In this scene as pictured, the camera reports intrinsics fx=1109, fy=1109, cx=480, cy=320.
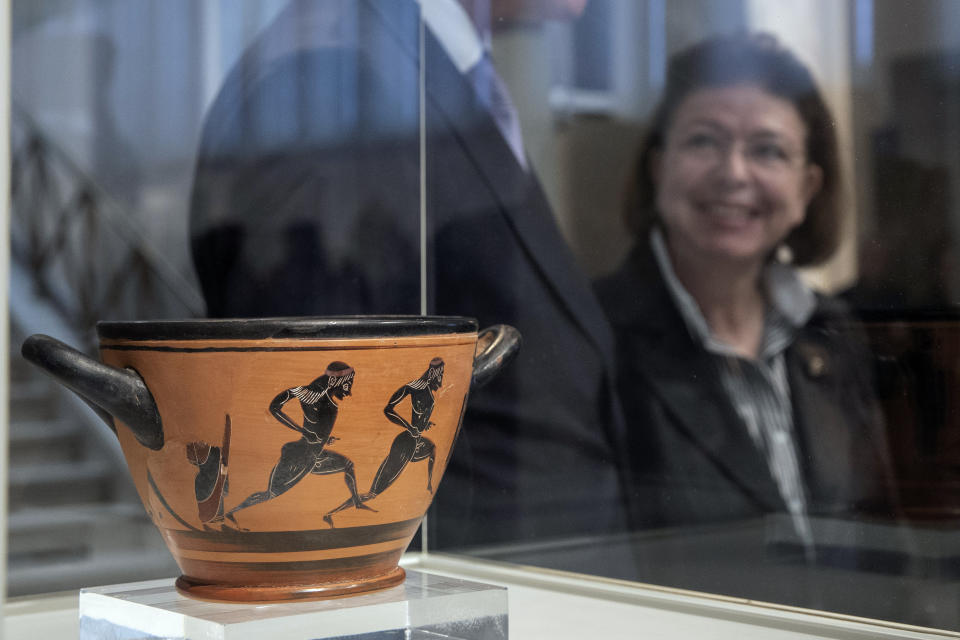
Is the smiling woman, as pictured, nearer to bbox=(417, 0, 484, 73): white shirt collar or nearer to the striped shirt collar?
the striped shirt collar

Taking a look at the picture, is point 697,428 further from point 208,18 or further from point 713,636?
point 208,18

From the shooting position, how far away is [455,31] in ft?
2.93

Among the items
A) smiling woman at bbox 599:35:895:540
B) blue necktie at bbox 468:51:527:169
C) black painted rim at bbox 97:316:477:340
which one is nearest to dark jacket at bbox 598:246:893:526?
smiling woman at bbox 599:35:895:540

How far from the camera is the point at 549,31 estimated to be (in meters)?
0.81

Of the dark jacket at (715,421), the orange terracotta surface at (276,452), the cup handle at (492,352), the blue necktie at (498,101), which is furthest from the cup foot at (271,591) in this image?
the blue necktie at (498,101)

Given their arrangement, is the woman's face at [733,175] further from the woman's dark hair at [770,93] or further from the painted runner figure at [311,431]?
the painted runner figure at [311,431]

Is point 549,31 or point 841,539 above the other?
point 549,31

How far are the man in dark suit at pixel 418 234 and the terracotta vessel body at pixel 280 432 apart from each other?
260 millimetres

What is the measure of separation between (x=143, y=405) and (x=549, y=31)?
1.46 feet

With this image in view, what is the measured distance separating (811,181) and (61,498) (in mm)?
509

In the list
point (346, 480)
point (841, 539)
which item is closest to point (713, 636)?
point (841, 539)

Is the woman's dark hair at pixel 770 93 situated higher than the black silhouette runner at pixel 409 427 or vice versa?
the woman's dark hair at pixel 770 93

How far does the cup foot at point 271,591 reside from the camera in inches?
21.0

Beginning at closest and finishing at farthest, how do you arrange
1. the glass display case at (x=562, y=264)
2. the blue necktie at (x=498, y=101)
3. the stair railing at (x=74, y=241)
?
A: the glass display case at (x=562, y=264) → the stair railing at (x=74, y=241) → the blue necktie at (x=498, y=101)
